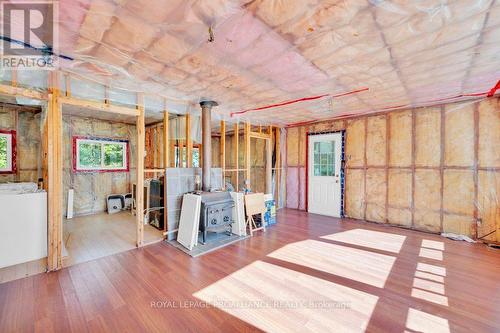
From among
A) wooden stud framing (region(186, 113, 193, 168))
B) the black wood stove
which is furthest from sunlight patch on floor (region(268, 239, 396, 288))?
wooden stud framing (region(186, 113, 193, 168))

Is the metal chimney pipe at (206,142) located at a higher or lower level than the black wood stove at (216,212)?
higher

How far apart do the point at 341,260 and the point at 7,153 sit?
653 centimetres

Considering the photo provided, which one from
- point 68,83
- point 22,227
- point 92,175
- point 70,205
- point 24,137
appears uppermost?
point 68,83

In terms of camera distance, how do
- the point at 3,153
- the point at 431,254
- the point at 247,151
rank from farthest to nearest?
the point at 247,151 → the point at 3,153 → the point at 431,254

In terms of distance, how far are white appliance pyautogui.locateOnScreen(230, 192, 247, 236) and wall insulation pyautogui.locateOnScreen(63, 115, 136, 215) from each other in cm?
371

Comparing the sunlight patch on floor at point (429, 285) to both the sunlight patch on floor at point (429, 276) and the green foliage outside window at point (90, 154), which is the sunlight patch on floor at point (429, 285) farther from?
the green foliage outside window at point (90, 154)

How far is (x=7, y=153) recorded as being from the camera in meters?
4.34

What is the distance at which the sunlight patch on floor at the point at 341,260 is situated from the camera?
8.42 feet

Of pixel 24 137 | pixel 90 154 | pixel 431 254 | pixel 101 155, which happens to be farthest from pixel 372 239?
pixel 24 137

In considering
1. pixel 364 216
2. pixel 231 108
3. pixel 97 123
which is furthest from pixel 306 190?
pixel 97 123

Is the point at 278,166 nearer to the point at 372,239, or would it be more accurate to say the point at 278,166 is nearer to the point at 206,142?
the point at 206,142

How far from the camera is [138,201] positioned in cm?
336

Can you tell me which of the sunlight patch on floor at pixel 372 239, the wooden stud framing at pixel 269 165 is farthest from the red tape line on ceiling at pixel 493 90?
the wooden stud framing at pixel 269 165

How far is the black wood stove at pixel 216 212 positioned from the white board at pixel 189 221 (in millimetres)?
108
